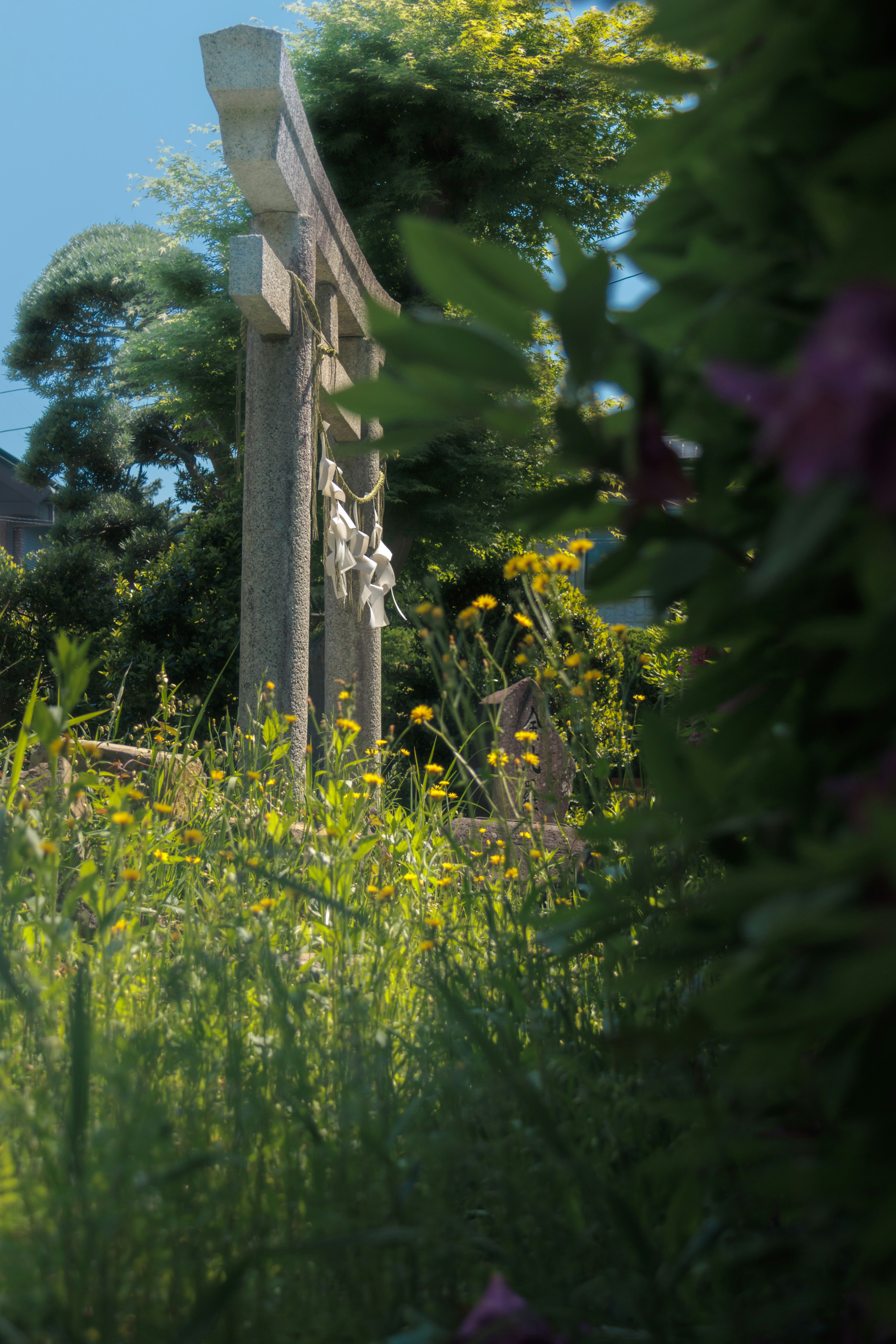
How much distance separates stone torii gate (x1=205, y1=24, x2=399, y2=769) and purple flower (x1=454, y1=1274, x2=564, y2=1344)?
362cm

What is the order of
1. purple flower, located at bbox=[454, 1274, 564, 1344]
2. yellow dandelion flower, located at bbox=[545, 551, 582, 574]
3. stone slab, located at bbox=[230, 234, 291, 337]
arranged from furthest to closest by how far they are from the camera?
1. stone slab, located at bbox=[230, 234, 291, 337]
2. yellow dandelion flower, located at bbox=[545, 551, 582, 574]
3. purple flower, located at bbox=[454, 1274, 564, 1344]

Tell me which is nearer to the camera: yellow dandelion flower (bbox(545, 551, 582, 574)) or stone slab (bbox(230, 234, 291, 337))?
yellow dandelion flower (bbox(545, 551, 582, 574))

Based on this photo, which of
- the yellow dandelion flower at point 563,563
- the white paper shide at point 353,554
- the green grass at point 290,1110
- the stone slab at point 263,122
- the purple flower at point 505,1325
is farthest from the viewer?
the white paper shide at point 353,554

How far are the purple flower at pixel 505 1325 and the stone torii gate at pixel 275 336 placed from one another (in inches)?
143

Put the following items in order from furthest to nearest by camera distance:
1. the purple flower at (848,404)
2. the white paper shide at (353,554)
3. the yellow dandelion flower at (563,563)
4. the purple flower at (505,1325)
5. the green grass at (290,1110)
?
1. the white paper shide at (353,554)
2. the yellow dandelion flower at (563,563)
3. the green grass at (290,1110)
4. the purple flower at (505,1325)
5. the purple flower at (848,404)

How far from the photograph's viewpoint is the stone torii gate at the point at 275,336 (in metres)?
4.13

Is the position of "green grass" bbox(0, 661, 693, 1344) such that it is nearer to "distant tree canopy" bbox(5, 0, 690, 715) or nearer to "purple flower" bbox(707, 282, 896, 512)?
"purple flower" bbox(707, 282, 896, 512)

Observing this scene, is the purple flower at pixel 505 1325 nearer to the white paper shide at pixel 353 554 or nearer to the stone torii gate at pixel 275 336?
the stone torii gate at pixel 275 336

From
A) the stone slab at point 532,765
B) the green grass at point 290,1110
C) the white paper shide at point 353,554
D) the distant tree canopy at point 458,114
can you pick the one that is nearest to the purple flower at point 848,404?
the green grass at point 290,1110

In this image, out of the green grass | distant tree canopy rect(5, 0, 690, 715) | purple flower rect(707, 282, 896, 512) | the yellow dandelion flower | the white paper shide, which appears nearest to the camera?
purple flower rect(707, 282, 896, 512)

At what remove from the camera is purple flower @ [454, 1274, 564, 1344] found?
26.2 inches

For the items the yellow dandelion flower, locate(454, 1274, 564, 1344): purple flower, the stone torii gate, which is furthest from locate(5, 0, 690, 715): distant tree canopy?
locate(454, 1274, 564, 1344): purple flower

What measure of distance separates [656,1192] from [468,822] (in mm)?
3595

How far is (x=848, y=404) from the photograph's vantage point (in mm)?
413
